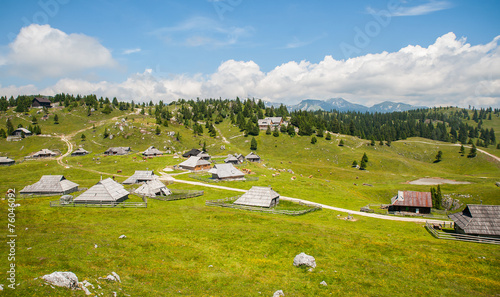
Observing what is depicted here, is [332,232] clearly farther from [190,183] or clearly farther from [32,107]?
[32,107]

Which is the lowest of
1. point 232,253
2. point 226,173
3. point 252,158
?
point 252,158

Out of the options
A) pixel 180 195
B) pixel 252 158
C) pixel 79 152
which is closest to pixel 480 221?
pixel 180 195

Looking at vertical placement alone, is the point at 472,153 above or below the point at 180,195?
above

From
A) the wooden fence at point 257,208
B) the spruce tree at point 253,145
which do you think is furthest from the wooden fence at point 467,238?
the spruce tree at point 253,145

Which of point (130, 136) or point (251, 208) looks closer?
point (251, 208)

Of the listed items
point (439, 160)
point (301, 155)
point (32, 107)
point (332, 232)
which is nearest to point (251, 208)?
point (332, 232)

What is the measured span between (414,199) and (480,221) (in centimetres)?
1883

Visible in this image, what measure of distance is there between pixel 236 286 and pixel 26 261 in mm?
17725

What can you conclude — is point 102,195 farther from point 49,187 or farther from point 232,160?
point 232,160

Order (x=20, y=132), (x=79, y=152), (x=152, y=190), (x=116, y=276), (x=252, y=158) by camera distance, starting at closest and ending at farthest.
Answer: (x=116, y=276) < (x=152, y=190) < (x=252, y=158) < (x=79, y=152) < (x=20, y=132)

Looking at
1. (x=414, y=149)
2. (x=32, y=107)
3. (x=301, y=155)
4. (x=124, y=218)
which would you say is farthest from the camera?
(x=32, y=107)

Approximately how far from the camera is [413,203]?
5619 cm

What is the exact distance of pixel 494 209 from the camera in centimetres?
3881

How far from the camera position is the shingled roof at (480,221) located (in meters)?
36.8
